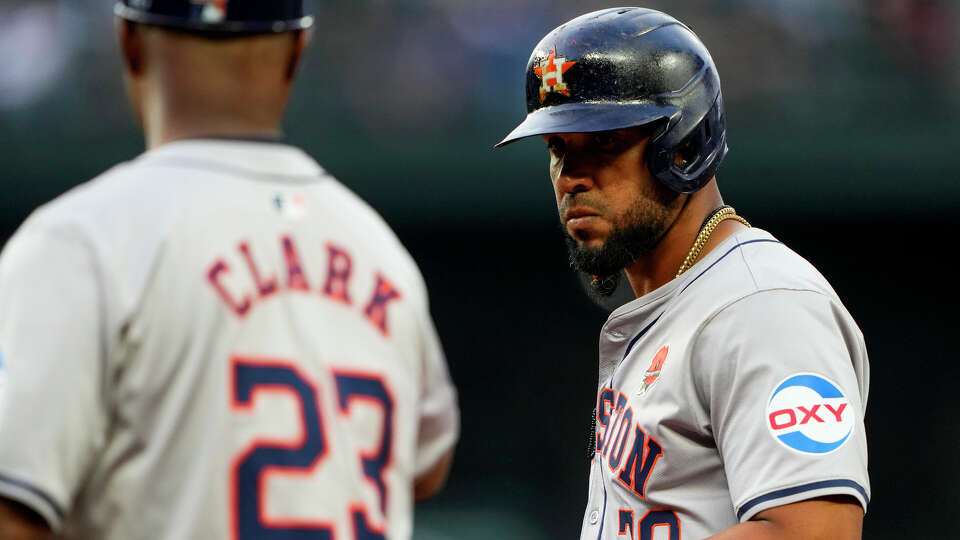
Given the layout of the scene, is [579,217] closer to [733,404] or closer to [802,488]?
[733,404]

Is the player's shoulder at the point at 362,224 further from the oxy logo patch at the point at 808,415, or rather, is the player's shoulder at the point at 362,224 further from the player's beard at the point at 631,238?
the player's beard at the point at 631,238

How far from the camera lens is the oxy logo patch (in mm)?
2383

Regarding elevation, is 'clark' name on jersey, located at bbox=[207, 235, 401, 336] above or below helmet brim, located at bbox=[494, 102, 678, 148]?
above

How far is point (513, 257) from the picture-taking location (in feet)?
33.3

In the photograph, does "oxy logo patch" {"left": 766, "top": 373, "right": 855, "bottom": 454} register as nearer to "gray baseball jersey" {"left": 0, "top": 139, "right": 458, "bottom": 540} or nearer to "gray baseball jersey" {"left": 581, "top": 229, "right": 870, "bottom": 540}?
"gray baseball jersey" {"left": 581, "top": 229, "right": 870, "bottom": 540}

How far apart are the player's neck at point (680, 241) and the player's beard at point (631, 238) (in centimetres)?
2

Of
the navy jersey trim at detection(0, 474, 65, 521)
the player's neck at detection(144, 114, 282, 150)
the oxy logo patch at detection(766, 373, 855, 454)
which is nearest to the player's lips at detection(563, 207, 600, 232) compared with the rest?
the oxy logo patch at detection(766, 373, 855, 454)

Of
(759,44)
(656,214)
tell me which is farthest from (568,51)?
(759,44)

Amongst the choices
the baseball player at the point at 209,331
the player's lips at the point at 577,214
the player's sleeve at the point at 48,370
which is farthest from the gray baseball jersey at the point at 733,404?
the player's sleeve at the point at 48,370

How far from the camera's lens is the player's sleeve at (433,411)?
196 cm

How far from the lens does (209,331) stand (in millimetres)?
1664

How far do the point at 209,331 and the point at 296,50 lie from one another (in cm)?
47

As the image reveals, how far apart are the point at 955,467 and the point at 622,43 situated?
24.2 feet

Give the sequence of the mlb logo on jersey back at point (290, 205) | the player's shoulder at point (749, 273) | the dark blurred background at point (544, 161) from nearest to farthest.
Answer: the mlb logo on jersey back at point (290, 205) < the player's shoulder at point (749, 273) < the dark blurred background at point (544, 161)
